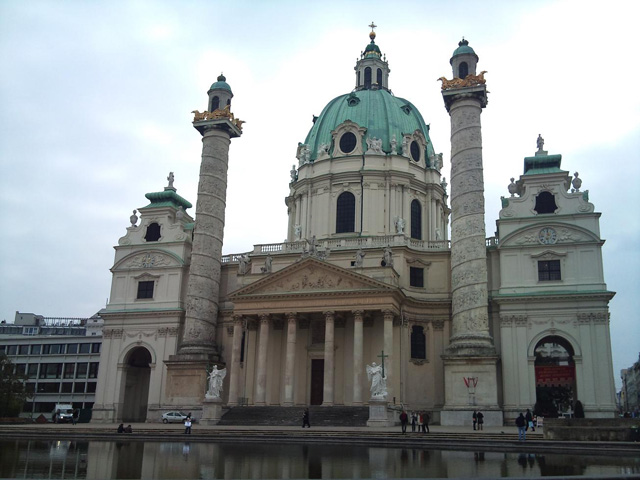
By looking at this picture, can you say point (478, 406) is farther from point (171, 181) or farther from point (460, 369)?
point (171, 181)

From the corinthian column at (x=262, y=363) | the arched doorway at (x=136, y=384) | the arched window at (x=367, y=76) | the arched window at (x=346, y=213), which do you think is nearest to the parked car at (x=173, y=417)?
the corinthian column at (x=262, y=363)

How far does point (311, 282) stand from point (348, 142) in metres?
16.2

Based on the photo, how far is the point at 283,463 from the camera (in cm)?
1805

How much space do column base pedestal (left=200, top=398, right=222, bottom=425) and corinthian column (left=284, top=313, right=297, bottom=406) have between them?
4.29m

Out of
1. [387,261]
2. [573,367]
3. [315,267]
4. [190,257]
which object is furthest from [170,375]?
[573,367]

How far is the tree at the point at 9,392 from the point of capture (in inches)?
1917

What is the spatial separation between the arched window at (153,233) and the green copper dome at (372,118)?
1449 cm

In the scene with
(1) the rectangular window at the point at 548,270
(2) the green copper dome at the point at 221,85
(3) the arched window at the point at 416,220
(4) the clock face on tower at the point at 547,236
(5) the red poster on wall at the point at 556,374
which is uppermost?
(2) the green copper dome at the point at 221,85

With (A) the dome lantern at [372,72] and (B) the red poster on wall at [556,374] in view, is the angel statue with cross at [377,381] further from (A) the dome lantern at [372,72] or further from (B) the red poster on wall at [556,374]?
(A) the dome lantern at [372,72]

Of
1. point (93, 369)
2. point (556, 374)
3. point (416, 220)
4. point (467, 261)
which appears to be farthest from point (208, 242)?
point (93, 369)

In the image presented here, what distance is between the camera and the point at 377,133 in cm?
5406

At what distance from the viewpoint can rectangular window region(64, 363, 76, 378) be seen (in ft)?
228

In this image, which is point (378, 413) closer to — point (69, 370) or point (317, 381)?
point (317, 381)

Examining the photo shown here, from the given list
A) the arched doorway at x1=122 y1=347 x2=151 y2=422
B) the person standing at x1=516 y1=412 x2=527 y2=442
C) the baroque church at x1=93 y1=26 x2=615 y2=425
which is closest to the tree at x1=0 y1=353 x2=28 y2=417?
the baroque church at x1=93 y1=26 x2=615 y2=425
